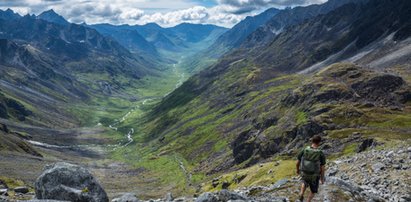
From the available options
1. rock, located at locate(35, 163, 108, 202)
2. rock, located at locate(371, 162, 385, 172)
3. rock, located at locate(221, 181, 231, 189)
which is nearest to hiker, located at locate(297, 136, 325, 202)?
rock, located at locate(35, 163, 108, 202)

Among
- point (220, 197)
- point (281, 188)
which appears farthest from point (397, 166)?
point (220, 197)

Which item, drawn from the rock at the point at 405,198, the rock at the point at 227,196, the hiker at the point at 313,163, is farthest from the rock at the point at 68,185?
the rock at the point at 405,198

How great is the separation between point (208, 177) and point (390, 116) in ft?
265

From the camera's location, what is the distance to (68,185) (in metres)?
39.8

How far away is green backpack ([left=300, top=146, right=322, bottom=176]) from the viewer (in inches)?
1220

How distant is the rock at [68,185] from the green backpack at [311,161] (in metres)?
20.1

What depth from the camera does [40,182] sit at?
39.9 m

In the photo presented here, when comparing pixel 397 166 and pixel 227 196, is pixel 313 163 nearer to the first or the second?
pixel 227 196

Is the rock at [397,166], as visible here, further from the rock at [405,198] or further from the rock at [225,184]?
the rock at [225,184]

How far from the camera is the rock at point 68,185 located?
39000mm

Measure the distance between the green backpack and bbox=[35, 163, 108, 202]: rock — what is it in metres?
20.1

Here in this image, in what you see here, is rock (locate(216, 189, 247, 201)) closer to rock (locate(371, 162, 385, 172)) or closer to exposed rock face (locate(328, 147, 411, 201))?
exposed rock face (locate(328, 147, 411, 201))

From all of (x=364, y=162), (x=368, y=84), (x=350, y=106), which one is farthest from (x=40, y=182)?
(x=368, y=84)

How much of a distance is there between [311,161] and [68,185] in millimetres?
22575
